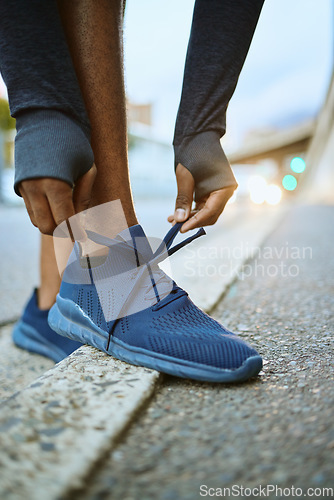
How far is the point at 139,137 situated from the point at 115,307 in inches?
880

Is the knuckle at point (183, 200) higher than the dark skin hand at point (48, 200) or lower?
lower

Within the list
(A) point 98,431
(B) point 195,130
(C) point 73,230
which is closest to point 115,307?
(C) point 73,230

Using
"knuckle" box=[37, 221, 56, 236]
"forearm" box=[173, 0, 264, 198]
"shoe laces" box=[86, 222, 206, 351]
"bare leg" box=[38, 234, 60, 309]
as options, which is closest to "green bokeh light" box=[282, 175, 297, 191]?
"bare leg" box=[38, 234, 60, 309]

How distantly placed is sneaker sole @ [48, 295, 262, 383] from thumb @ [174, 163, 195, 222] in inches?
12.7

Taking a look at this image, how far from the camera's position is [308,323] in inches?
47.6

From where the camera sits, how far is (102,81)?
103 cm

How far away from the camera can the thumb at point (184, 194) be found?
0.96 m

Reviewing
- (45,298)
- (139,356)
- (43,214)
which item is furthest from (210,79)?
(45,298)

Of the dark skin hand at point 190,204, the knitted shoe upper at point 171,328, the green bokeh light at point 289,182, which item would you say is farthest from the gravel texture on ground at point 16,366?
the green bokeh light at point 289,182

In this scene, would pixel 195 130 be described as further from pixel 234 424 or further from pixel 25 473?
pixel 25 473

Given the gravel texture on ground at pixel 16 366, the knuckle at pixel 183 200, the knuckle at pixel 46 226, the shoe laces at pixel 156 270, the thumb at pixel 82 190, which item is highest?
the thumb at pixel 82 190

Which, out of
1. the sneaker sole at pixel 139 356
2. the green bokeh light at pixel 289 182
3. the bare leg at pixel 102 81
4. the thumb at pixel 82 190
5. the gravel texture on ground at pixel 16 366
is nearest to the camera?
the sneaker sole at pixel 139 356

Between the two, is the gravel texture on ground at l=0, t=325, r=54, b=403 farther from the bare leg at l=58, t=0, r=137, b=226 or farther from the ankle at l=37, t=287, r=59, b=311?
the bare leg at l=58, t=0, r=137, b=226

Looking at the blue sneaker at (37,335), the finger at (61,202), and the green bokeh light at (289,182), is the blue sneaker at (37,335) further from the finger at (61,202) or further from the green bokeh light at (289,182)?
the green bokeh light at (289,182)
